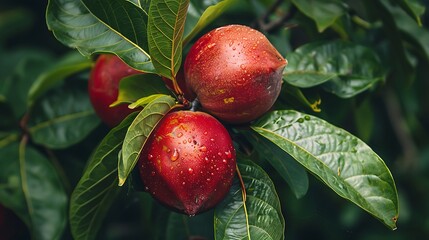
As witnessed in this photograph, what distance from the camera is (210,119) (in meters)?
1.12

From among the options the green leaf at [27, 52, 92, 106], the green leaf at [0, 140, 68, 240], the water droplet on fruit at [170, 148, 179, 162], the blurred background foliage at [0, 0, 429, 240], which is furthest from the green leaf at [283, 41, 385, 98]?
the green leaf at [0, 140, 68, 240]

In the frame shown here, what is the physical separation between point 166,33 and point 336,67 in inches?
17.6

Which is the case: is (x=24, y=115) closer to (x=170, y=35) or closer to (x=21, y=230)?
(x=21, y=230)

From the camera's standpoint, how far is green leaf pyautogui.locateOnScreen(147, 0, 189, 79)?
112 cm

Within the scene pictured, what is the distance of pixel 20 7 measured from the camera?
2707 millimetres

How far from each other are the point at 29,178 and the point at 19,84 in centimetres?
29

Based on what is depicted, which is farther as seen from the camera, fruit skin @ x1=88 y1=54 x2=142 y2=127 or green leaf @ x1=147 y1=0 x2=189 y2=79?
fruit skin @ x1=88 y1=54 x2=142 y2=127

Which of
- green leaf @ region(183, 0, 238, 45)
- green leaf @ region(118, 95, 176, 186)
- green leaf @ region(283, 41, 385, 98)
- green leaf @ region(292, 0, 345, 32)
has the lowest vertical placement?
green leaf @ region(283, 41, 385, 98)

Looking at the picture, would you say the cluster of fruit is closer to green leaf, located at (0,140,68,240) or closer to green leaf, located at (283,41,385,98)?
green leaf, located at (283,41,385,98)

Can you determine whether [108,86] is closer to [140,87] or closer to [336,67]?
[140,87]

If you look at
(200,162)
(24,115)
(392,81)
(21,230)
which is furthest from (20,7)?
(200,162)

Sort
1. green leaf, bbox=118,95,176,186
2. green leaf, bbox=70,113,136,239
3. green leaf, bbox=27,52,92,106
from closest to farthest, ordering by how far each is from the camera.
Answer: green leaf, bbox=118,95,176,186 → green leaf, bbox=70,113,136,239 → green leaf, bbox=27,52,92,106

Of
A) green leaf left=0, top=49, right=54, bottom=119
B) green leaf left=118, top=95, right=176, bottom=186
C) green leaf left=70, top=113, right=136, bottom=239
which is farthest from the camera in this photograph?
green leaf left=0, top=49, right=54, bottom=119

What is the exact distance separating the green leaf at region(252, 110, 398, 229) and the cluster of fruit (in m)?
0.05
